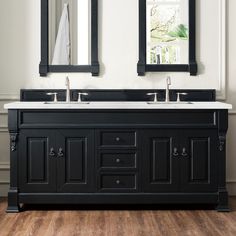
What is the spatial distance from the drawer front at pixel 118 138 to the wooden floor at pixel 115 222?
1.14 feet

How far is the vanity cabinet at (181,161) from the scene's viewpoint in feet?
8.86

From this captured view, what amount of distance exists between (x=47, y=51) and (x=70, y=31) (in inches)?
6.9

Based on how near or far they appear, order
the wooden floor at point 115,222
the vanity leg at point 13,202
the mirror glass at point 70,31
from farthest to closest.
→ 1. the mirror glass at point 70,31
2. the vanity leg at point 13,202
3. the wooden floor at point 115,222

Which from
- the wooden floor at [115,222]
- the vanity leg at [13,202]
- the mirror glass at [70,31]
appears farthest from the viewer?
the mirror glass at [70,31]

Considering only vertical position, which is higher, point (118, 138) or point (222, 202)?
point (118, 138)

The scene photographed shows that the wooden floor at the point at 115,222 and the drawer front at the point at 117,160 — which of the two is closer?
the wooden floor at the point at 115,222

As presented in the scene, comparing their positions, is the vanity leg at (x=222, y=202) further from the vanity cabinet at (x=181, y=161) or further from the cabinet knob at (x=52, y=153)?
the cabinet knob at (x=52, y=153)

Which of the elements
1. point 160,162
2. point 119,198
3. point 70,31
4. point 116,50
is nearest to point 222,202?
point 160,162

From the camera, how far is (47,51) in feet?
10.0

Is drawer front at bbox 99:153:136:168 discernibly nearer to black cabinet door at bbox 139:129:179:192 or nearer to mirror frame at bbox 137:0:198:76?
black cabinet door at bbox 139:129:179:192

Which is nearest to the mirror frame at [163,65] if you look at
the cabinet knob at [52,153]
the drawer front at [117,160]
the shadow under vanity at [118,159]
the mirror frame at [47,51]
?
the mirror frame at [47,51]

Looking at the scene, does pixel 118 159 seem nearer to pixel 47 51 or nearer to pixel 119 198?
pixel 119 198

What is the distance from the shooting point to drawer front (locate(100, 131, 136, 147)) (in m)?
2.70

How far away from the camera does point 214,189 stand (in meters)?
2.71
